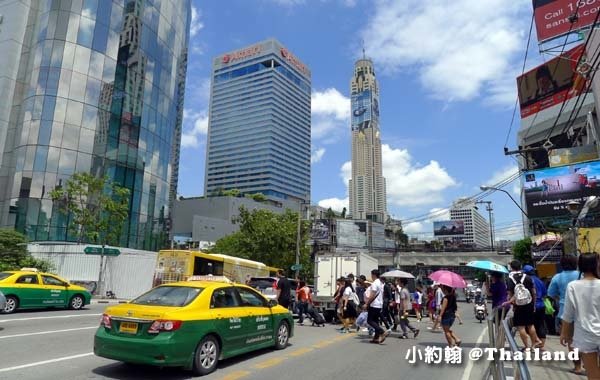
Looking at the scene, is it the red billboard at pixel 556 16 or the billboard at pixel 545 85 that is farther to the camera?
the billboard at pixel 545 85

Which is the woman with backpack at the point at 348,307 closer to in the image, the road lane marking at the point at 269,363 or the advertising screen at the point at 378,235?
the road lane marking at the point at 269,363

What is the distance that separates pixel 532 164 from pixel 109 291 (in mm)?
47052

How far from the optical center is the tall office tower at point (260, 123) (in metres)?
146

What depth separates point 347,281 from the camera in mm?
14531

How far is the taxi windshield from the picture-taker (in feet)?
23.3

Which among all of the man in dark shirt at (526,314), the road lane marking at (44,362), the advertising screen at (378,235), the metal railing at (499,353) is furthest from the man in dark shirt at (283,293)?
the advertising screen at (378,235)

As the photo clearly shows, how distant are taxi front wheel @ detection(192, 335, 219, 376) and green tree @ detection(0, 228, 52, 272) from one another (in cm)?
2488

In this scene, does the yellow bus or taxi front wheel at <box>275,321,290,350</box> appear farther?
the yellow bus

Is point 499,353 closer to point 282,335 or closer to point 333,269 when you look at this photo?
point 282,335

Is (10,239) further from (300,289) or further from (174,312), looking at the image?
(174,312)

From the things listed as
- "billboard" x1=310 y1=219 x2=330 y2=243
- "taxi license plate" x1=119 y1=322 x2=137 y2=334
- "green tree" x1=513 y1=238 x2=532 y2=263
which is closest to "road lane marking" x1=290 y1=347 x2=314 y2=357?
"taxi license plate" x1=119 y1=322 x2=137 y2=334

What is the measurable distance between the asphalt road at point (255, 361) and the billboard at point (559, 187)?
55.1 feet

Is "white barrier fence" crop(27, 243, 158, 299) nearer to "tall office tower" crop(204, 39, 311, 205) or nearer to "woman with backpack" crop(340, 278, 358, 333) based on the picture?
"woman with backpack" crop(340, 278, 358, 333)

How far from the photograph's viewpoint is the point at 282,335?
31.5ft
